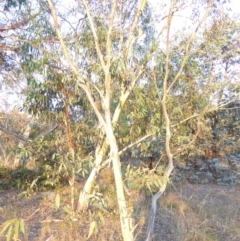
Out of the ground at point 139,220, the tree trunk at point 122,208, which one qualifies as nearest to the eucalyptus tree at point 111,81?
the ground at point 139,220

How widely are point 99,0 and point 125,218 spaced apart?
2.81 metres

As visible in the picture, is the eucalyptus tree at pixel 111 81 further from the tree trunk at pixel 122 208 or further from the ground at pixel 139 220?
the tree trunk at pixel 122 208

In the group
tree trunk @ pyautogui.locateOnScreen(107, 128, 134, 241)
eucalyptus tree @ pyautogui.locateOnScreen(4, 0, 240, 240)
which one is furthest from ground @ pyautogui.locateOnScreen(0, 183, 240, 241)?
tree trunk @ pyautogui.locateOnScreen(107, 128, 134, 241)

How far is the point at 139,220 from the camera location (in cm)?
541

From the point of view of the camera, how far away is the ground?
16.7ft

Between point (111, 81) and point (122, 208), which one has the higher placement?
point (111, 81)

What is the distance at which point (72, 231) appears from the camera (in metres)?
5.32

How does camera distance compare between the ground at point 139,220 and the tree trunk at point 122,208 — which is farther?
the ground at point 139,220

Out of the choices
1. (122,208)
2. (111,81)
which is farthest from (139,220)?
(122,208)

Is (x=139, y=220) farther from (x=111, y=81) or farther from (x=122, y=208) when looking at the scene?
(x=122, y=208)

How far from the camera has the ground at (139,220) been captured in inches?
200

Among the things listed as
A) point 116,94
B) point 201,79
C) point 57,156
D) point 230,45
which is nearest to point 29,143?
point 57,156

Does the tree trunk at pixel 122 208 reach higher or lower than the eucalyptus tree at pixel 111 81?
lower

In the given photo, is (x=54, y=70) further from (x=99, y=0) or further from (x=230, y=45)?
(x=230, y=45)
